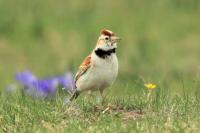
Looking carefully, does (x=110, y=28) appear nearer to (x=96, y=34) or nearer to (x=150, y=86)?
(x=96, y=34)

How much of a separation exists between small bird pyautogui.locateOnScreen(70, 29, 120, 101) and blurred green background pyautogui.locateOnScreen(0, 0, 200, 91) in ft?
17.5

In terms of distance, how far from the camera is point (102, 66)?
9.70 meters

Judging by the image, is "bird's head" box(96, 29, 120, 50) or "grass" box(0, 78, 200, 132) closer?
"grass" box(0, 78, 200, 132)

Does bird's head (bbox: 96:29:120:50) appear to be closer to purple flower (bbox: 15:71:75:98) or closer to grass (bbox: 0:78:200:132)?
grass (bbox: 0:78:200:132)

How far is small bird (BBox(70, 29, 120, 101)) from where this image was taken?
9.68 metres

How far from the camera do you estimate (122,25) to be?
698 inches

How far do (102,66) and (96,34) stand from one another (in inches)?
296

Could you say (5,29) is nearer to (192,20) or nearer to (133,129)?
(192,20)

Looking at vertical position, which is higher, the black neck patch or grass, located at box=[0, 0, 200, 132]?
the black neck patch

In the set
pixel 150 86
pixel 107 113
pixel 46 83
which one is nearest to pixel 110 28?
pixel 46 83

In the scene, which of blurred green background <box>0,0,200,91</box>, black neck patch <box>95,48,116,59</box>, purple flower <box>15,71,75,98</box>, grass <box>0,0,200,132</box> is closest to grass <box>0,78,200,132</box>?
black neck patch <box>95,48,116,59</box>

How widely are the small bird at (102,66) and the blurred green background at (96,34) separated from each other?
17.5 ft

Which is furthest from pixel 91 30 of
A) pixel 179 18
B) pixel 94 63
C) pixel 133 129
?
pixel 133 129

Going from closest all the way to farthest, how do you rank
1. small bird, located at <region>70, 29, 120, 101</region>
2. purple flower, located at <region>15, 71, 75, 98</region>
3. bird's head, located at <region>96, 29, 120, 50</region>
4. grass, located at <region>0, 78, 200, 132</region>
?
grass, located at <region>0, 78, 200, 132</region> → small bird, located at <region>70, 29, 120, 101</region> → bird's head, located at <region>96, 29, 120, 50</region> → purple flower, located at <region>15, 71, 75, 98</region>
